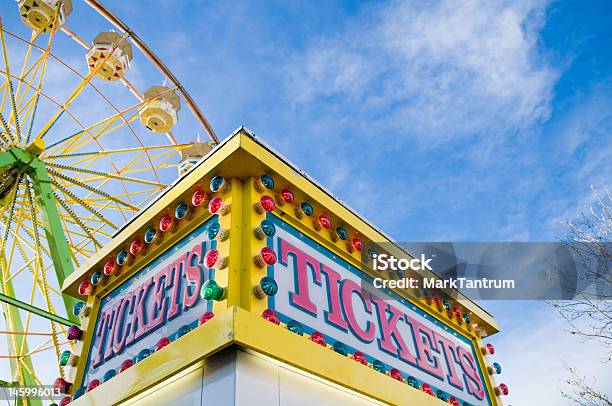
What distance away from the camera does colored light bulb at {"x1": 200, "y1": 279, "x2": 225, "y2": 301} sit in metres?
2.96

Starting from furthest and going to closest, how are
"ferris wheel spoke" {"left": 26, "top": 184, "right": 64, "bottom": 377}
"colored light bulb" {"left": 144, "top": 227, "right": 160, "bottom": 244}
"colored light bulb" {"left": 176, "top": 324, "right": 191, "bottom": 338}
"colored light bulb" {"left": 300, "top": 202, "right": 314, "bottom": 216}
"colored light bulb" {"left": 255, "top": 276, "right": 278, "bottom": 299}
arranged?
1. "ferris wheel spoke" {"left": 26, "top": 184, "right": 64, "bottom": 377}
2. "colored light bulb" {"left": 144, "top": 227, "right": 160, "bottom": 244}
3. "colored light bulb" {"left": 300, "top": 202, "right": 314, "bottom": 216}
4. "colored light bulb" {"left": 176, "top": 324, "right": 191, "bottom": 338}
5. "colored light bulb" {"left": 255, "top": 276, "right": 278, "bottom": 299}

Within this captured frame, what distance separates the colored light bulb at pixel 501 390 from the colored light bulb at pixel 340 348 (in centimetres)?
283

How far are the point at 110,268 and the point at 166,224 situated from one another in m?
0.86

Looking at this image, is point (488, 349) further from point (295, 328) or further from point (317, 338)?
point (295, 328)

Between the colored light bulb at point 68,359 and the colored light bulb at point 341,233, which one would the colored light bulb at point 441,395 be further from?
the colored light bulb at point 68,359

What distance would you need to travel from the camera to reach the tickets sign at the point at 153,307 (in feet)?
11.0

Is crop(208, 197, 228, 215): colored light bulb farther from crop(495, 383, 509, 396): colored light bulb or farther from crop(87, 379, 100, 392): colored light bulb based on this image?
crop(495, 383, 509, 396): colored light bulb

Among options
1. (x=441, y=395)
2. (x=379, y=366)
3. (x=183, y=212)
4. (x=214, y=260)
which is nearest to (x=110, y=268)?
(x=183, y=212)

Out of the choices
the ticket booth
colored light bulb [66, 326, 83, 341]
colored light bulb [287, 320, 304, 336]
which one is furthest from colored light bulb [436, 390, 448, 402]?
colored light bulb [66, 326, 83, 341]

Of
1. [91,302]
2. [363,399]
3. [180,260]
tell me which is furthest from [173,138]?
[363,399]

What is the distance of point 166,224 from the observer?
153 inches

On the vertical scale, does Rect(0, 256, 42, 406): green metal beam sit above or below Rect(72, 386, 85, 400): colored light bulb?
above

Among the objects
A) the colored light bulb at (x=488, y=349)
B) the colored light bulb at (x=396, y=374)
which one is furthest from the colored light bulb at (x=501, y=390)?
the colored light bulb at (x=396, y=374)

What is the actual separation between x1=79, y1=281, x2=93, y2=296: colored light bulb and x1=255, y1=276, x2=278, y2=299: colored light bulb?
2.14 metres
